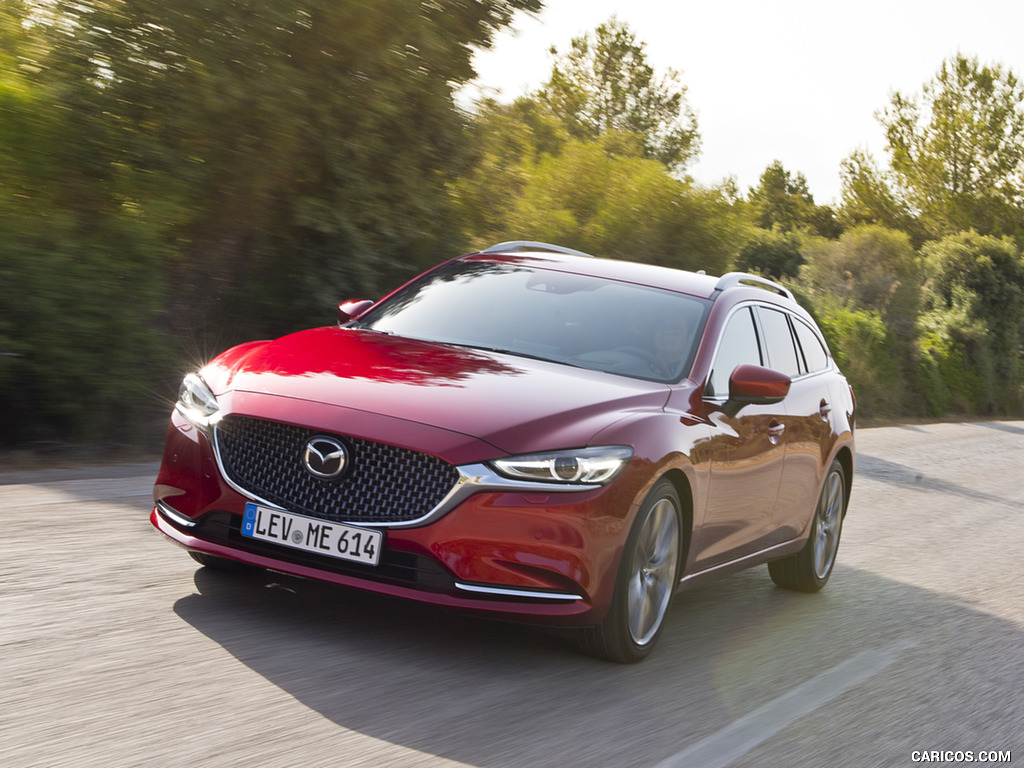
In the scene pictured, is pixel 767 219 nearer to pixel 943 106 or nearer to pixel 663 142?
pixel 943 106

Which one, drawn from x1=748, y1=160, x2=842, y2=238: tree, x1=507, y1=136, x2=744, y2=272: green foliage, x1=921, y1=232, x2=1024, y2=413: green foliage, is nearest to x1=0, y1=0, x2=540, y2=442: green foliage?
x1=507, y1=136, x2=744, y2=272: green foliage

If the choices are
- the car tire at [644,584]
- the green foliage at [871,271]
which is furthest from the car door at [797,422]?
the green foliage at [871,271]

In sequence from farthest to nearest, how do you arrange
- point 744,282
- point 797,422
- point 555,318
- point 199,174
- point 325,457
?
1. point 199,174
2. point 744,282
3. point 797,422
4. point 555,318
5. point 325,457

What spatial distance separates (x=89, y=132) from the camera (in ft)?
31.9

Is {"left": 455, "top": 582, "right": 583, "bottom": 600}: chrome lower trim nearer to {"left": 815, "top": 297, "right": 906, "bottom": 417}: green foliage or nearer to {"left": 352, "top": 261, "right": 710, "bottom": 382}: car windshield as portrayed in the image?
{"left": 352, "top": 261, "right": 710, "bottom": 382}: car windshield

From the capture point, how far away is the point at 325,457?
178 inches

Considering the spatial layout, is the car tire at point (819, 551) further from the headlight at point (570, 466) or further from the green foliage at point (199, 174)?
the green foliage at point (199, 174)

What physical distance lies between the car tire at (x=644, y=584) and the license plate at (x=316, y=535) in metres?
0.95

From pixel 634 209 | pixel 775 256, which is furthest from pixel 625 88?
pixel 634 209

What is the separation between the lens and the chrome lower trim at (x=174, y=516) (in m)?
4.84

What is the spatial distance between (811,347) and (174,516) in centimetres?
434

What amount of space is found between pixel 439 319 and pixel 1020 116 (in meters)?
64.1

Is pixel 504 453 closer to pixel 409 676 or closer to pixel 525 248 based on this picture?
pixel 409 676

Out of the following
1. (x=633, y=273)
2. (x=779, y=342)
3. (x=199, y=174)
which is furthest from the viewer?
(x=199, y=174)
